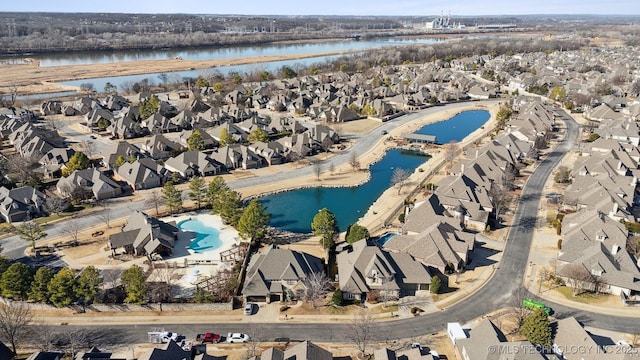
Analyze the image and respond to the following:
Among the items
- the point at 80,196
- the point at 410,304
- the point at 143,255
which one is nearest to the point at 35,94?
the point at 80,196

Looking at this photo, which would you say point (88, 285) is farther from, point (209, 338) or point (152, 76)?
point (152, 76)

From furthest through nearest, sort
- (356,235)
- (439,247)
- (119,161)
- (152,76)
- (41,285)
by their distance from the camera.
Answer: (152,76), (119,161), (356,235), (439,247), (41,285)

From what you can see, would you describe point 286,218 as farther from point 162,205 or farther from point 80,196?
point 80,196

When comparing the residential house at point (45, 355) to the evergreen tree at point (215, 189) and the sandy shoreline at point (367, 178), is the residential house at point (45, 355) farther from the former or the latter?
the sandy shoreline at point (367, 178)

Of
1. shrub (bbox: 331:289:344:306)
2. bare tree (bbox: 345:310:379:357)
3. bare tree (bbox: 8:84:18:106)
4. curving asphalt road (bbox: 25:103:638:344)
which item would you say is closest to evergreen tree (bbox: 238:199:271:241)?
curving asphalt road (bbox: 25:103:638:344)

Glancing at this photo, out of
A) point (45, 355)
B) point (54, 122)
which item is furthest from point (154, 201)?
point (54, 122)

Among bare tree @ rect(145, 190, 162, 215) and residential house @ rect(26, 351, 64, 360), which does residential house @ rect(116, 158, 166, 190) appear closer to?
bare tree @ rect(145, 190, 162, 215)
